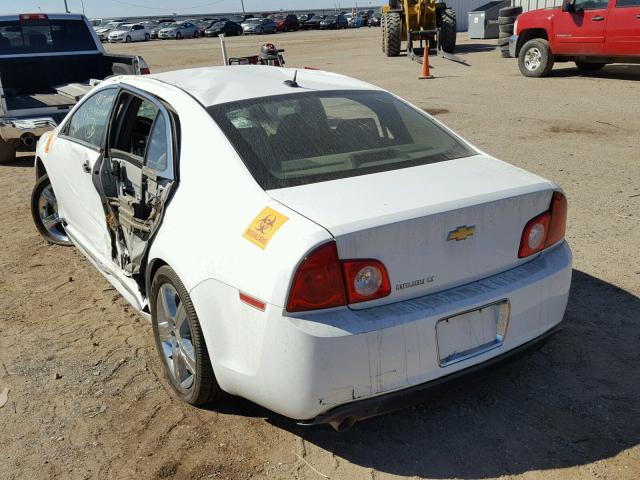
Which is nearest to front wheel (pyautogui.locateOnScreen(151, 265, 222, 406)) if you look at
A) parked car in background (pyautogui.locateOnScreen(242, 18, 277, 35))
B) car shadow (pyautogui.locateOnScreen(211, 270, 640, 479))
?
car shadow (pyautogui.locateOnScreen(211, 270, 640, 479))

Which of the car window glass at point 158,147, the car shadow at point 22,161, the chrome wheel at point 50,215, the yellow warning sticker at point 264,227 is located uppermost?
the car window glass at point 158,147

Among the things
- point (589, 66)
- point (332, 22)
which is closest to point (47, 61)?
point (589, 66)

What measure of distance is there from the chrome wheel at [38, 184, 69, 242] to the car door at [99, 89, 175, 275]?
1834 millimetres

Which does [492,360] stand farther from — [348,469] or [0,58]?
[0,58]

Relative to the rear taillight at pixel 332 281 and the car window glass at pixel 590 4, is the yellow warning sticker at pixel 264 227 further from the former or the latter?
the car window glass at pixel 590 4

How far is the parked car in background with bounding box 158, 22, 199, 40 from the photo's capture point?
60.7 meters

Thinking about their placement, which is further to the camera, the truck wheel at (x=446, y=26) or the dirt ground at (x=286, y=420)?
the truck wheel at (x=446, y=26)

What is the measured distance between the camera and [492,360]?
2934 millimetres

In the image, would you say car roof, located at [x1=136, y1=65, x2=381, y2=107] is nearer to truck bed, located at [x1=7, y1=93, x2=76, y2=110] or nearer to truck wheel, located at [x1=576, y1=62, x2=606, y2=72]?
truck bed, located at [x1=7, y1=93, x2=76, y2=110]

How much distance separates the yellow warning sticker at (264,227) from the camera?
2693mm

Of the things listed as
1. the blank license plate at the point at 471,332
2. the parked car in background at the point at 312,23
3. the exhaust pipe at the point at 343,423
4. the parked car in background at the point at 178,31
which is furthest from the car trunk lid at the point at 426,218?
the parked car in background at the point at 312,23

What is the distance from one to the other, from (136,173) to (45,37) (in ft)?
24.8

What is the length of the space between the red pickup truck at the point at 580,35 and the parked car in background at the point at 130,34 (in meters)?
49.8

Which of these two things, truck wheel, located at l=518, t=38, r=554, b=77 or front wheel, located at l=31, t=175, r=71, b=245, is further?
truck wheel, located at l=518, t=38, r=554, b=77
